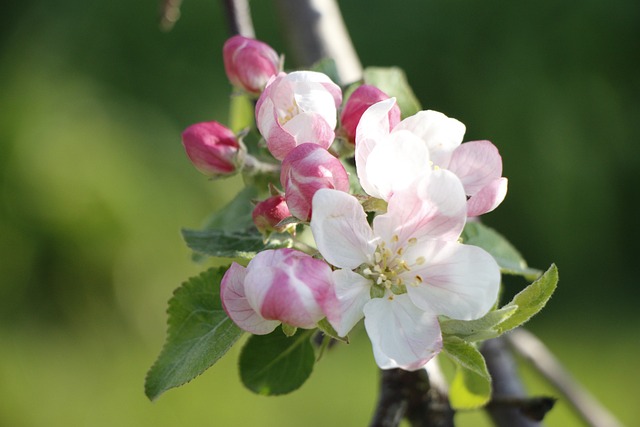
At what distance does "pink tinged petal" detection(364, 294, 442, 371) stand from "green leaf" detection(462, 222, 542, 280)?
22 centimetres

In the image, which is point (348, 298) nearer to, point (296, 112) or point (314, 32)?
point (296, 112)

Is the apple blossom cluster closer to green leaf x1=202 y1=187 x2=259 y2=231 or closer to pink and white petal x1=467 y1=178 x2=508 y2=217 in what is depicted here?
pink and white petal x1=467 y1=178 x2=508 y2=217

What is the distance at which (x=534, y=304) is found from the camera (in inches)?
20.7

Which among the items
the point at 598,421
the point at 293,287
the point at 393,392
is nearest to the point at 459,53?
the point at 598,421

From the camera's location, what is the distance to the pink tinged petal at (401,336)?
0.48m

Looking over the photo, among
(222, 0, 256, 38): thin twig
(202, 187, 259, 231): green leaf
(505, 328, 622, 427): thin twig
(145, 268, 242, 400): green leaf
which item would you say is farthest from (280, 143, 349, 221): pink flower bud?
(505, 328, 622, 427): thin twig

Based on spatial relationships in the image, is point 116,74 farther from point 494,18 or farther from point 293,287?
point 293,287

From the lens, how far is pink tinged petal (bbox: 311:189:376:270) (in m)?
0.48

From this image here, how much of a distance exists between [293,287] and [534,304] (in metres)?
0.16

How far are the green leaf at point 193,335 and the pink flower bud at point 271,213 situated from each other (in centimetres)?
7

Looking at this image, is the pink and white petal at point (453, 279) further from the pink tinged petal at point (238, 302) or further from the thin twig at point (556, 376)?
the thin twig at point (556, 376)

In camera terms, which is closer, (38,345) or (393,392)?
(393,392)

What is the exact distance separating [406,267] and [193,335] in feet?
0.55

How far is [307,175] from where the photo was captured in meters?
0.49
